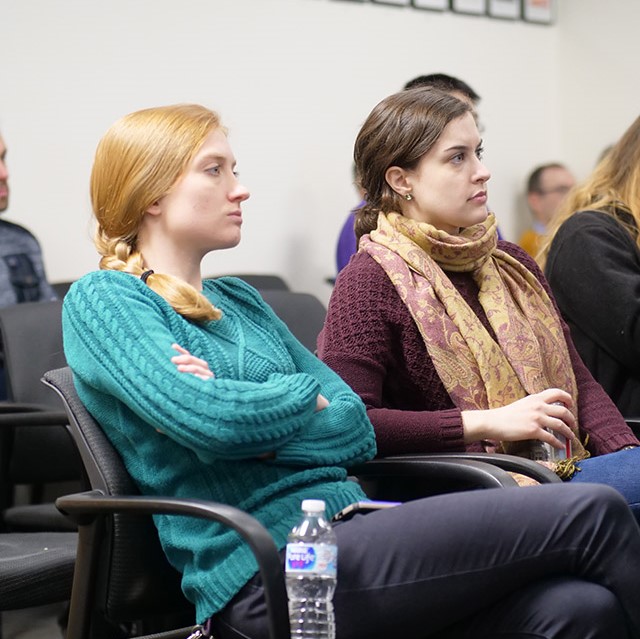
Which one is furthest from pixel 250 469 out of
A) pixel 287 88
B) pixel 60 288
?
pixel 287 88

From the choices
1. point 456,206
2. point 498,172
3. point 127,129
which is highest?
point 127,129

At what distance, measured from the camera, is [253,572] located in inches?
61.7

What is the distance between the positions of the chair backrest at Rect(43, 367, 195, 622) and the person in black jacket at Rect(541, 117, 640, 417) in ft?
4.15

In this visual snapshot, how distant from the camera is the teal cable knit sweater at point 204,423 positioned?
158cm

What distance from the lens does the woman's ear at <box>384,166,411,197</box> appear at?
221 centimetres

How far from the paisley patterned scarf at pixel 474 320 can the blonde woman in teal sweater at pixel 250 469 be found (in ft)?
1.05

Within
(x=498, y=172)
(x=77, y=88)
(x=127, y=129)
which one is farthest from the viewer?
(x=498, y=172)

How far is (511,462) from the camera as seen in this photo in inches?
73.8

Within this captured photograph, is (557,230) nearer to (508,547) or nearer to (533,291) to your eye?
(533,291)

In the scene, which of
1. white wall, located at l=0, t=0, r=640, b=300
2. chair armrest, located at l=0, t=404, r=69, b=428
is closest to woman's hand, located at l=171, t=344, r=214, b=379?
chair armrest, located at l=0, t=404, r=69, b=428

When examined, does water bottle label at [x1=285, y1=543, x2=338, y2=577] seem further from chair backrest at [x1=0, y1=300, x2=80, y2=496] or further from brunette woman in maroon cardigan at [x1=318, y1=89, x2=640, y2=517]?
chair backrest at [x1=0, y1=300, x2=80, y2=496]

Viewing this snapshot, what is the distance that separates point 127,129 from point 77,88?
8.53 feet

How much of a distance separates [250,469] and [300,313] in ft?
3.70

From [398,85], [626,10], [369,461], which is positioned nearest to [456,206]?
[369,461]
